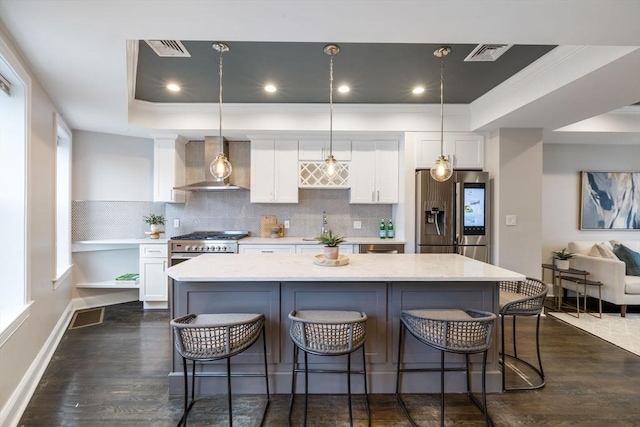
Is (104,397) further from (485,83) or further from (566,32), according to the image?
(485,83)

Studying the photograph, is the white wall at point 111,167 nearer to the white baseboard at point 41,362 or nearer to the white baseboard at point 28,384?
the white baseboard at point 41,362

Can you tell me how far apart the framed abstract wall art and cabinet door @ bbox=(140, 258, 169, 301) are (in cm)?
623

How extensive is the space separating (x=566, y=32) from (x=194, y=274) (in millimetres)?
2817

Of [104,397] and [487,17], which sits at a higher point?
[487,17]

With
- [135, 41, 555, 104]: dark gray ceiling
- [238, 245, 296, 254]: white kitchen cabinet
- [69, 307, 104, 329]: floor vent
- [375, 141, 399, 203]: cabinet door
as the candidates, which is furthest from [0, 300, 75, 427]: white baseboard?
[375, 141, 399, 203]: cabinet door

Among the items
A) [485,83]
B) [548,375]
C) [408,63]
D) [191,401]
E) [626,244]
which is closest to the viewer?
[191,401]

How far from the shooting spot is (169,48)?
2346mm

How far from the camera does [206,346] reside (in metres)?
1.58

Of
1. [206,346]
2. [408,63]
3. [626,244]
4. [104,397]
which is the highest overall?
[408,63]

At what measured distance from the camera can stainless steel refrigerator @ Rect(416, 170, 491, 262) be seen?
351cm

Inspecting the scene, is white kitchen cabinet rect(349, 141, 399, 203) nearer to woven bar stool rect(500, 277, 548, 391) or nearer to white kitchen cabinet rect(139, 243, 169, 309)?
woven bar stool rect(500, 277, 548, 391)

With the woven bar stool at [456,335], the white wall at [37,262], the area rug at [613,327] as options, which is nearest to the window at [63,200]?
the white wall at [37,262]

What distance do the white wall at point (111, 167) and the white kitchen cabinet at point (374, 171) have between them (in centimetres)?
304

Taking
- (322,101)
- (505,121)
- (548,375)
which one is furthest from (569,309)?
(322,101)
